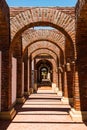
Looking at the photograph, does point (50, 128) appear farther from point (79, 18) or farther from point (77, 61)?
point (79, 18)

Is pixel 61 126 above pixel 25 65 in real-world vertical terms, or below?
below

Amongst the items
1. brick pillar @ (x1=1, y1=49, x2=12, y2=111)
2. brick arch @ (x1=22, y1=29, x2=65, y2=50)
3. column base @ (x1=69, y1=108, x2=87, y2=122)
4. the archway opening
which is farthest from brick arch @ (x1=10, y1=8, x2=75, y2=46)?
the archway opening

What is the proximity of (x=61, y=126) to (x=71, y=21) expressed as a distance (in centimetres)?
368

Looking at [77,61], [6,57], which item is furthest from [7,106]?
[77,61]

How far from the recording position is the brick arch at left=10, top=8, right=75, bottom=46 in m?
10.9

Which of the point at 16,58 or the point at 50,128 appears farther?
the point at 16,58

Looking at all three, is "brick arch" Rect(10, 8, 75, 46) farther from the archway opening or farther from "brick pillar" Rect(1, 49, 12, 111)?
the archway opening

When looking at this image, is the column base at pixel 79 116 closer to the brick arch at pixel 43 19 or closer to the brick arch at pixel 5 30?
the brick arch at pixel 43 19

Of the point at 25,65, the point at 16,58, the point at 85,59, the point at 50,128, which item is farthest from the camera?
the point at 25,65

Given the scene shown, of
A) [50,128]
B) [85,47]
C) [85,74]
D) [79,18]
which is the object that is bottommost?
[50,128]

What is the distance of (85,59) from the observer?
10500mm

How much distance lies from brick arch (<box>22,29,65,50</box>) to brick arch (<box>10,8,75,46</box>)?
5.59 m

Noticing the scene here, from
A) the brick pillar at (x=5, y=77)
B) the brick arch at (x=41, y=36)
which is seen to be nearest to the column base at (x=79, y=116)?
the brick pillar at (x=5, y=77)

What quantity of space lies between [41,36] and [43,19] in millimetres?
6110
